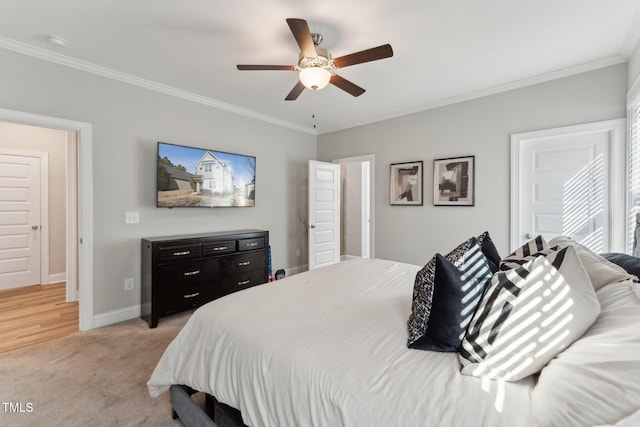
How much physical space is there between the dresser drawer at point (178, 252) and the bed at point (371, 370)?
1543mm

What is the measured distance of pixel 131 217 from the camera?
3.11 meters

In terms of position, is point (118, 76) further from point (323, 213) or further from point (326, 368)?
point (326, 368)

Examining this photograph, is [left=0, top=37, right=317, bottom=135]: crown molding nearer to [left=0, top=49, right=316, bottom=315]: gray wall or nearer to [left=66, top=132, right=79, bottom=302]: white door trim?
[left=0, top=49, right=316, bottom=315]: gray wall

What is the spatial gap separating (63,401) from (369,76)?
12.1 feet

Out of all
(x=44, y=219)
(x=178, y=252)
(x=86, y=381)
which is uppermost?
(x=44, y=219)

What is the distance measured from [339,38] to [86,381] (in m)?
3.27

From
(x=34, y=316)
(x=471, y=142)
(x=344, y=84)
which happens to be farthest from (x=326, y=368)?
(x=34, y=316)

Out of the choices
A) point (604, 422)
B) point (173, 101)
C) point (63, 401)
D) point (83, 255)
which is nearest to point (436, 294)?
point (604, 422)

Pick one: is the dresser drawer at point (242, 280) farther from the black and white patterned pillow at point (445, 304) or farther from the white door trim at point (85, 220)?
the black and white patterned pillow at point (445, 304)

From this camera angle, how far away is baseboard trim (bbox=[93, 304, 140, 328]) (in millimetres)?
2891

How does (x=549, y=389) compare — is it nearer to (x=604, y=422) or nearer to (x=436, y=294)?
(x=604, y=422)

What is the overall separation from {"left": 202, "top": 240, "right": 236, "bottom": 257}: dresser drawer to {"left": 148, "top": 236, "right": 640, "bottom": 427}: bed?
1.65m

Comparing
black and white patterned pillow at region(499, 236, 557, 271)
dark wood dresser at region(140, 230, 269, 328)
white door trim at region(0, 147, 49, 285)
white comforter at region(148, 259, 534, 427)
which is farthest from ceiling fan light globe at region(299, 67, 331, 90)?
white door trim at region(0, 147, 49, 285)

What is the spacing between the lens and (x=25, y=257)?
165 inches
